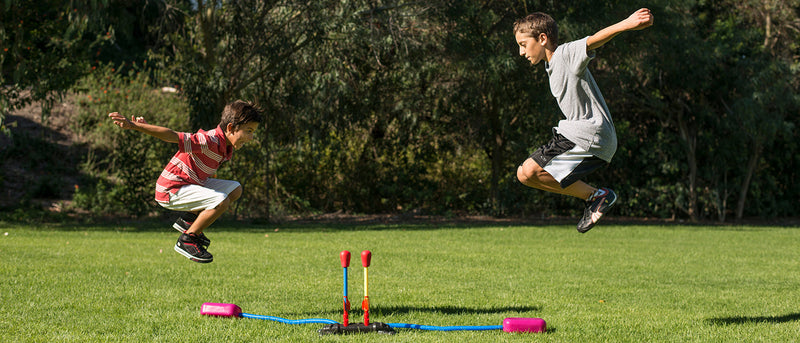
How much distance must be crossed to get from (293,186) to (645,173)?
350 inches

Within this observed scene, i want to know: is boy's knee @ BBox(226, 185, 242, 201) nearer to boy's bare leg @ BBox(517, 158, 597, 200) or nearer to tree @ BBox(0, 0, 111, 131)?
boy's bare leg @ BBox(517, 158, 597, 200)

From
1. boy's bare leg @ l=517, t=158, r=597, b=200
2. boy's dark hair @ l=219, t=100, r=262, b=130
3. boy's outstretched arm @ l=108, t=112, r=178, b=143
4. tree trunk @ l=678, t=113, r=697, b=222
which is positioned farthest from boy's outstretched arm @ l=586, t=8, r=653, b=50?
tree trunk @ l=678, t=113, r=697, b=222

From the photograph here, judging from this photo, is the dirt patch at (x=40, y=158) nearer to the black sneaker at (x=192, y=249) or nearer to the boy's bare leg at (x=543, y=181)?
the black sneaker at (x=192, y=249)

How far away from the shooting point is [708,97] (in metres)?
18.6

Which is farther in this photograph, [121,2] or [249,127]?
[121,2]

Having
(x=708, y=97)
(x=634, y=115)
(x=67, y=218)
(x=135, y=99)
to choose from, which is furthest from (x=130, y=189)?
(x=708, y=97)

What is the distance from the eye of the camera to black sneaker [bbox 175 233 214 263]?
6.06 metres

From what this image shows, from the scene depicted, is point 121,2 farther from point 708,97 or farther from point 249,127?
point 708,97

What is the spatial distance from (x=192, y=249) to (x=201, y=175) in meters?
0.64

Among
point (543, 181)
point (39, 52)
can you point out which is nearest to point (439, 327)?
point (543, 181)

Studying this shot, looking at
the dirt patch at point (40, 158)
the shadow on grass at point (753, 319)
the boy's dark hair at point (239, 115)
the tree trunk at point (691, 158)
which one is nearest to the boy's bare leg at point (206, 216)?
the boy's dark hair at point (239, 115)

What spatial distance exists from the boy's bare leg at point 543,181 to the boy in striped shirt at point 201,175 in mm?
2210

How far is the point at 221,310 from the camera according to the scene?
6.23 meters

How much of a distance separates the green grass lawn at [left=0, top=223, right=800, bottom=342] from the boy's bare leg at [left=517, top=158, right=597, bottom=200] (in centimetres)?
111
